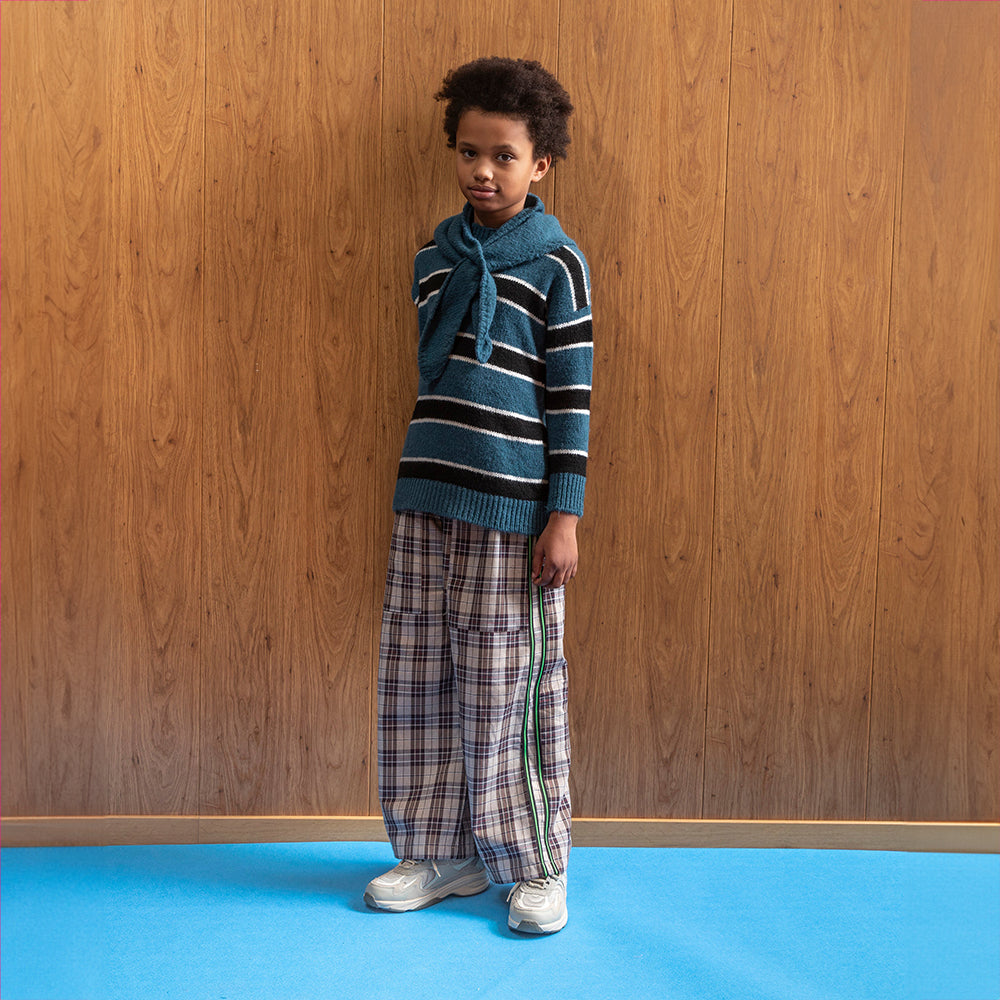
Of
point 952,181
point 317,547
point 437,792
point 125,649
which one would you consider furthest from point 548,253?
point 125,649

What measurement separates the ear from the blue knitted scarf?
0.06 m

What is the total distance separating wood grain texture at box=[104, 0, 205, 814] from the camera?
4.87ft

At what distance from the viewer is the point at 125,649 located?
156 centimetres

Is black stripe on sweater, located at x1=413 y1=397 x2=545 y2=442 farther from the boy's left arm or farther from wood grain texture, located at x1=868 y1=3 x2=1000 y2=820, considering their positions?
wood grain texture, located at x1=868 y1=3 x2=1000 y2=820

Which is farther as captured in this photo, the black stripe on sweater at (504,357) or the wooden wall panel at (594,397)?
the wooden wall panel at (594,397)

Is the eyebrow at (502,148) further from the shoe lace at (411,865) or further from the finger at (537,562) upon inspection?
the shoe lace at (411,865)

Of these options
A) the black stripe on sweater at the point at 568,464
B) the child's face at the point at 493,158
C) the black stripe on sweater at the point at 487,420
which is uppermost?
the child's face at the point at 493,158

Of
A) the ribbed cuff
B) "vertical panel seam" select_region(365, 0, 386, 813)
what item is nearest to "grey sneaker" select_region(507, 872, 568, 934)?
"vertical panel seam" select_region(365, 0, 386, 813)

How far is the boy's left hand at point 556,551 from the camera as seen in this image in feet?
4.36

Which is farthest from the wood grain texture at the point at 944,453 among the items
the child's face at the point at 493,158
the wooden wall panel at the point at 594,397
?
the child's face at the point at 493,158

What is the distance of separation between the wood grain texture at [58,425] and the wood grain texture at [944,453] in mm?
1452

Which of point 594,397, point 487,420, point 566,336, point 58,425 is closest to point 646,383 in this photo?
point 594,397

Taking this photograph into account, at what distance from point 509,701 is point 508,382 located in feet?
1.69

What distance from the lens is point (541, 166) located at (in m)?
1.41
